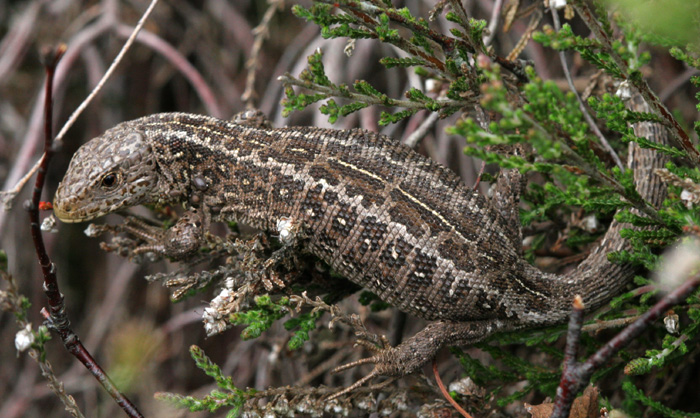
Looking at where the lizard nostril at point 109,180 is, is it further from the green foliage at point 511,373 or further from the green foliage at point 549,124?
the green foliage at point 511,373

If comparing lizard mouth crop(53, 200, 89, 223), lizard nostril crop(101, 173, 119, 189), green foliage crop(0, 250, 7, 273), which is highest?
green foliage crop(0, 250, 7, 273)

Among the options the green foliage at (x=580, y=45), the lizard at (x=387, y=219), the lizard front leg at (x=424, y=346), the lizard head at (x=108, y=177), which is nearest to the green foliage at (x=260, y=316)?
the lizard at (x=387, y=219)

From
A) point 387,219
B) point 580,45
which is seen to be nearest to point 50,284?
point 387,219

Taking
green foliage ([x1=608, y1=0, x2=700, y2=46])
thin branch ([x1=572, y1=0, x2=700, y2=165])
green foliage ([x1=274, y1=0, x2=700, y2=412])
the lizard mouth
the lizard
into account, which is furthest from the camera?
the lizard mouth

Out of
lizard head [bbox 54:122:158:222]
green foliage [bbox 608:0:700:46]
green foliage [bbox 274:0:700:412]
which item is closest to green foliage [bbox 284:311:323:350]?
green foliage [bbox 274:0:700:412]

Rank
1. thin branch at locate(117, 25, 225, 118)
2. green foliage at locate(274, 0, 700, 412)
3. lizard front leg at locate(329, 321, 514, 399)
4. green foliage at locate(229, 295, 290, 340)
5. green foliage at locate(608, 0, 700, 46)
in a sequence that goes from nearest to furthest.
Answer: green foliage at locate(608, 0, 700, 46) → green foliage at locate(274, 0, 700, 412) → green foliage at locate(229, 295, 290, 340) → lizard front leg at locate(329, 321, 514, 399) → thin branch at locate(117, 25, 225, 118)

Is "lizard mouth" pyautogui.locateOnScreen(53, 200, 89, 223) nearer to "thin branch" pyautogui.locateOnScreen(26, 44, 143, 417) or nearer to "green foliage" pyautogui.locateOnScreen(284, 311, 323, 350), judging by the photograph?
"thin branch" pyautogui.locateOnScreen(26, 44, 143, 417)

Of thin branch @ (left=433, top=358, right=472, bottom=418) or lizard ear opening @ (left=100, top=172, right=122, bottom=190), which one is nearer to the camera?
thin branch @ (left=433, top=358, right=472, bottom=418)

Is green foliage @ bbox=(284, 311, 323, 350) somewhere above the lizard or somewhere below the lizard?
below

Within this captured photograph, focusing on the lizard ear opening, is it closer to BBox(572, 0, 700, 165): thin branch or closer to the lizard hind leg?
the lizard hind leg
